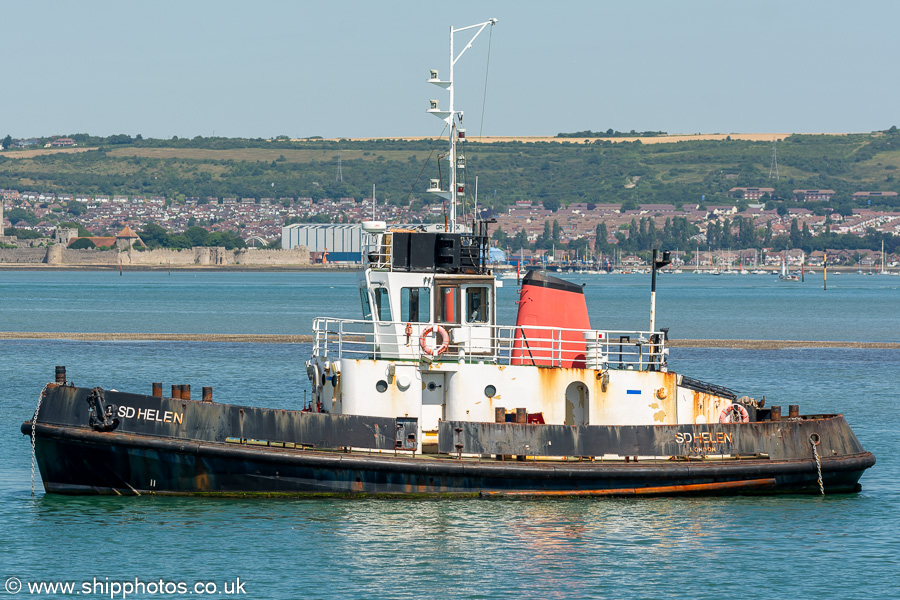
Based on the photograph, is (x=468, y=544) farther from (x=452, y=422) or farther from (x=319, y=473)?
(x=319, y=473)

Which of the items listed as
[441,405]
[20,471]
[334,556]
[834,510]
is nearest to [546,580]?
[334,556]

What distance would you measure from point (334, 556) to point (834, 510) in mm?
8142

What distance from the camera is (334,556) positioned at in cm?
1611

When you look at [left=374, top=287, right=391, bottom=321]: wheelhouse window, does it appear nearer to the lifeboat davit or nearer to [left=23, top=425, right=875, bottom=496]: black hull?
Answer: the lifeboat davit

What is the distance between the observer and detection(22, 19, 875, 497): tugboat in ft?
58.7

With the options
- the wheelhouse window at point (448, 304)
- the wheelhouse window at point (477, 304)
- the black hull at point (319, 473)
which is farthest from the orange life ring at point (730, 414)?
the wheelhouse window at point (448, 304)

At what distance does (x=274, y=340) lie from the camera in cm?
5231

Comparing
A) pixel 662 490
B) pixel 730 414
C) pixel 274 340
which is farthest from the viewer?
pixel 274 340

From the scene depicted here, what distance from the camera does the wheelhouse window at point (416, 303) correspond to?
19375 mm

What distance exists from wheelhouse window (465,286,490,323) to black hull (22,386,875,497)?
2.25m

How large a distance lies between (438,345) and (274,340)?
3438cm
